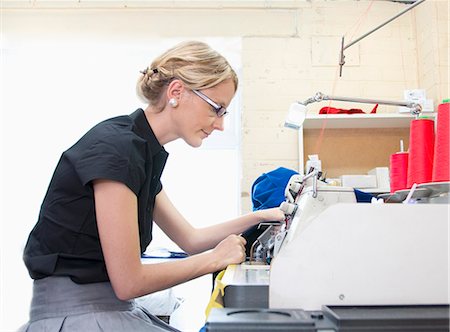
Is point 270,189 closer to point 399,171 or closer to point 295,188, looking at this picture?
point 295,188

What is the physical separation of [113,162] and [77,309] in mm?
348

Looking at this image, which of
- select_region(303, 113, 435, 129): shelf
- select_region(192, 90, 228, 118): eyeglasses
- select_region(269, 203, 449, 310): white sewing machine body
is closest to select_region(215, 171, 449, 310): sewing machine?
select_region(269, 203, 449, 310): white sewing machine body

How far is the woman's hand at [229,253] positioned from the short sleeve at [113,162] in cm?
24

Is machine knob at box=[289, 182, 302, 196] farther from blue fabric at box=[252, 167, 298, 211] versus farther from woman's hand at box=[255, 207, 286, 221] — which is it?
blue fabric at box=[252, 167, 298, 211]

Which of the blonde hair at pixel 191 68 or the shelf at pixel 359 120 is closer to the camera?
the blonde hair at pixel 191 68

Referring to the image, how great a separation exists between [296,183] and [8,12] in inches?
106

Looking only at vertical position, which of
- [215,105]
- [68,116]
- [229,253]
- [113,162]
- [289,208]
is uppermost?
[68,116]

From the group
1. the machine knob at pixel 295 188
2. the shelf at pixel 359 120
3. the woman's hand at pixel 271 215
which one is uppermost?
the shelf at pixel 359 120

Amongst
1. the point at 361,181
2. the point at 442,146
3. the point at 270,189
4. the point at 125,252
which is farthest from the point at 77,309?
the point at 361,181

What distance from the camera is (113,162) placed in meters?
1.02

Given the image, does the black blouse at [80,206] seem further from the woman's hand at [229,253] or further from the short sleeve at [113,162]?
the woman's hand at [229,253]

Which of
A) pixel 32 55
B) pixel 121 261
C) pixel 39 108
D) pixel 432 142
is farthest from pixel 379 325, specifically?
pixel 32 55

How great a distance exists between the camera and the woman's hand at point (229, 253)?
1.06m

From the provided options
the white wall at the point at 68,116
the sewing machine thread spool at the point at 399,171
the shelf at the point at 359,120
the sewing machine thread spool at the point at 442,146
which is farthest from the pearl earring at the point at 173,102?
the white wall at the point at 68,116
